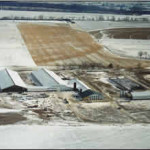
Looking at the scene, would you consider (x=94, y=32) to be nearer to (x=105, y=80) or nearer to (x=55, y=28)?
(x=55, y=28)

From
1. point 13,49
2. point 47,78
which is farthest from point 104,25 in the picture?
point 47,78

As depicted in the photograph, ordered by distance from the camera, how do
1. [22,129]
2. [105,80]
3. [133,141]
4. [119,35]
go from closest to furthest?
[133,141] < [22,129] < [105,80] < [119,35]

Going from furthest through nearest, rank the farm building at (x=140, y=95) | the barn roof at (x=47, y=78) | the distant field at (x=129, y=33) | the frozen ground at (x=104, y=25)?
the frozen ground at (x=104, y=25) < the distant field at (x=129, y=33) < the barn roof at (x=47, y=78) < the farm building at (x=140, y=95)

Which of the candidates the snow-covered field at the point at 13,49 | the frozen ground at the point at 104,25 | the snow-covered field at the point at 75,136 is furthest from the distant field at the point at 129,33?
the snow-covered field at the point at 75,136

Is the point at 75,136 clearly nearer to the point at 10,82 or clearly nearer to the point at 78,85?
the point at 78,85

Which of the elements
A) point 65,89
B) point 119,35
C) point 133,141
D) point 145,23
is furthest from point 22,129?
point 145,23

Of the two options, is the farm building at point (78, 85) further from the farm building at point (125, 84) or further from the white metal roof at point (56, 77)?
the farm building at point (125, 84)

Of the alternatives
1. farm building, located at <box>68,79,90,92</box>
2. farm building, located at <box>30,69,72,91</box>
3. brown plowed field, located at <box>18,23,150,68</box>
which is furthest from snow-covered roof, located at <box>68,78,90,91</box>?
brown plowed field, located at <box>18,23,150,68</box>
